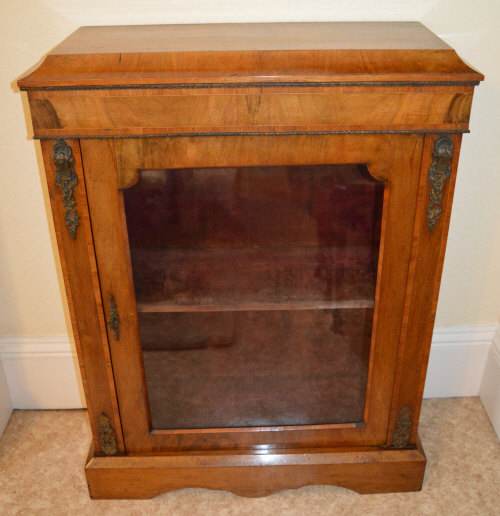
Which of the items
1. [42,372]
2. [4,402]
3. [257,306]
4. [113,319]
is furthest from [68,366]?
[257,306]

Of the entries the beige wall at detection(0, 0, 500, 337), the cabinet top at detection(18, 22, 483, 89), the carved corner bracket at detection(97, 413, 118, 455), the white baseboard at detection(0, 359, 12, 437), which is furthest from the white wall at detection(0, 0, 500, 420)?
the carved corner bracket at detection(97, 413, 118, 455)

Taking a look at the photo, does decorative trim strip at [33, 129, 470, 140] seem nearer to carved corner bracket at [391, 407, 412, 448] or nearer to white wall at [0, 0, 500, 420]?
white wall at [0, 0, 500, 420]

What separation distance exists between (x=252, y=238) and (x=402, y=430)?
499 millimetres

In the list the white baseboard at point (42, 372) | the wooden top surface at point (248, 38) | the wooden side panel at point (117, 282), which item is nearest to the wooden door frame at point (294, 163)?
the wooden side panel at point (117, 282)

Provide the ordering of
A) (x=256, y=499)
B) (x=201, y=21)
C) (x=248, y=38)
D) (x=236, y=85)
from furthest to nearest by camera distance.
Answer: (x=256, y=499)
(x=201, y=21)
(x=248, y=38)
(x=236, y=85)

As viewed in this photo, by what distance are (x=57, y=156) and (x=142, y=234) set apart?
0.58 ft

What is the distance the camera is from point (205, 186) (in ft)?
2.84

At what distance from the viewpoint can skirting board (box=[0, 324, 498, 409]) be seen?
4.46 ft

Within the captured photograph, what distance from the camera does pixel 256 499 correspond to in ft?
3.89

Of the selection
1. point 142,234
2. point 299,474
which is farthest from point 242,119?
point 299,474

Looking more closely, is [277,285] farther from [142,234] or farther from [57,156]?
[57,156]

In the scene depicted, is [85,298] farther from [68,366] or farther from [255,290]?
[68,366]

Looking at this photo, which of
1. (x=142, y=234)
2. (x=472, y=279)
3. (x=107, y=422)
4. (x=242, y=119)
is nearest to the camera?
(x=242, y=119)

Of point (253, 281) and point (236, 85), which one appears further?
point (253, 281)
